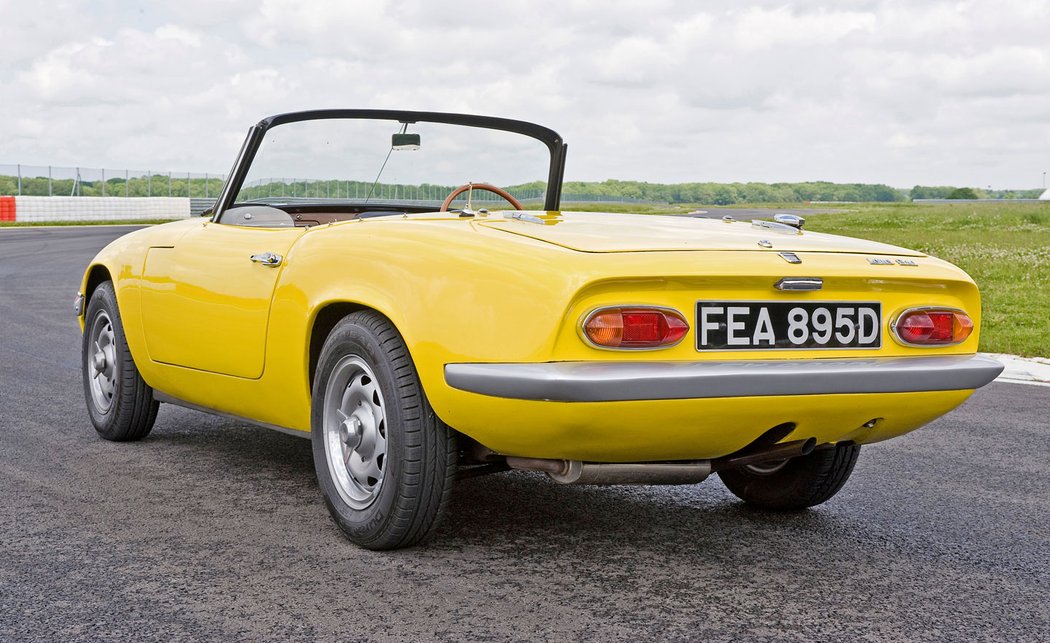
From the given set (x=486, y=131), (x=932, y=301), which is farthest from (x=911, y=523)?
(x=486, y=131)

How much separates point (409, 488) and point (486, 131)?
2199mm

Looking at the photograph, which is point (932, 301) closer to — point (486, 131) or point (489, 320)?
point (489, 320)

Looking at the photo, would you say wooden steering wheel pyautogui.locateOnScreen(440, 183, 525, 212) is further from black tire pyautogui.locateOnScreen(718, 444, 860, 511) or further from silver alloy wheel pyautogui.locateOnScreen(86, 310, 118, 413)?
silver alloy wheel pyautogui.locateOnScreen(86, 310, 118, 413)

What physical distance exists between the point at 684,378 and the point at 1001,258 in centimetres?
1807

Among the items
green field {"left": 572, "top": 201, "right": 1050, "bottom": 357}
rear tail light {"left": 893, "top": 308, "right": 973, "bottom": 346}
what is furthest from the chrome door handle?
green field {"left": 572, "top": 201, "right": 1050, "bottom": 357}

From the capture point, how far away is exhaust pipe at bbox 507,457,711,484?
3.50m

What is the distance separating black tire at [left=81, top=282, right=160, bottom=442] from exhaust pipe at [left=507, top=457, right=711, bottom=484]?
2.50 m

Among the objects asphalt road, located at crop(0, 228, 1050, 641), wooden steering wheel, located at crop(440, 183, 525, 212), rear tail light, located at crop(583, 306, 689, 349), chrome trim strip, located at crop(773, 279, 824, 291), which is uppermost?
wooden steering wheel, located at crop(440, 183, 525, 212)

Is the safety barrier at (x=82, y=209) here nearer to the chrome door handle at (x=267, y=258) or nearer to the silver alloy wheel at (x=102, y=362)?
the silver alloy wheel at (x=102, y=362)

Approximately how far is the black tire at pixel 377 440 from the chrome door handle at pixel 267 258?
437 mm

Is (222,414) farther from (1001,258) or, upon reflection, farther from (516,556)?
(1001,258)

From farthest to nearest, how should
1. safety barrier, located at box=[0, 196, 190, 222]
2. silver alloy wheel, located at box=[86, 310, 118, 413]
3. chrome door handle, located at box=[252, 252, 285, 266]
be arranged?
1. safety barrier, located at box=[0, 196, 190, 222]
2. silver alloy wheel, located at box=[86, 310, 118, 413]
3. chrome door handle, located at box=[252, 252, 285, 266]

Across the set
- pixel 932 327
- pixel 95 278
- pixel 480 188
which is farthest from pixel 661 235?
pixel 95 278

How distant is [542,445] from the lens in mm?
3404
